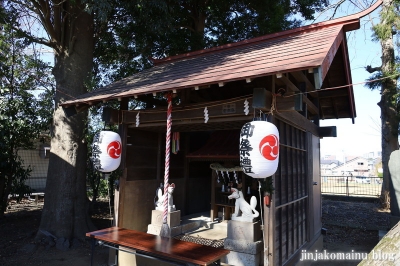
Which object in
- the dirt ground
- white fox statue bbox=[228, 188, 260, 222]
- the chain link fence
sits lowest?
the dirt ground

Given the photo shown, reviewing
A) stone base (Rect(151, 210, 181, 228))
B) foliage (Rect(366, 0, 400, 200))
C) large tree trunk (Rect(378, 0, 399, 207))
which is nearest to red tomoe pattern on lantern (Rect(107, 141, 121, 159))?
stone base (Rect(151, 210, 181, 228))

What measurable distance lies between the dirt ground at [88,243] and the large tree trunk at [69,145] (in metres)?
0.62

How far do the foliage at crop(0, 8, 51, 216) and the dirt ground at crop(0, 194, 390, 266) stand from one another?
1.48m

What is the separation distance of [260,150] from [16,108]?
949cm

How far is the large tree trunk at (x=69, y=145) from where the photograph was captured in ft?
24.6

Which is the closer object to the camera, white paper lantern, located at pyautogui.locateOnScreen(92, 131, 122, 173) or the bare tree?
white paper lantern, located at pyautogui.locateOnScreen(92, 131, 122, 173)

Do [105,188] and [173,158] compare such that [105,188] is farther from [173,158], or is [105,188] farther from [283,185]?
[283,185]

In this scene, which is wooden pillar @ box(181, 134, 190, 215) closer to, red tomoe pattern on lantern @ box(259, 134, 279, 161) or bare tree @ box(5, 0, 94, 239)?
bare tree @ box(5, 0, 94, 239)

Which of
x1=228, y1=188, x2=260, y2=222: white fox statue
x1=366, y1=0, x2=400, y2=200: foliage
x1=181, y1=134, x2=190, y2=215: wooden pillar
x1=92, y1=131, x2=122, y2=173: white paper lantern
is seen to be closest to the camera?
x1=228, y1=188, x2=260, y2=222: white fox statue

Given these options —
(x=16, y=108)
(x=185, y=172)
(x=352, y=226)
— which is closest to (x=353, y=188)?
(x=352, y=226)

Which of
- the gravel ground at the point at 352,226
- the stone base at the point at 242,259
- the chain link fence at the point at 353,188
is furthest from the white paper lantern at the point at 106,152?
the chain link fence at the point at 353,188

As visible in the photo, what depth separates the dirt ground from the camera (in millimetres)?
6586

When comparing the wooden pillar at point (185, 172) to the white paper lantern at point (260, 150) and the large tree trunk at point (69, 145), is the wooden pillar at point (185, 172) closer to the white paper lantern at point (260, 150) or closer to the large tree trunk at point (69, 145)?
the large tree trunk at point (69, 145)

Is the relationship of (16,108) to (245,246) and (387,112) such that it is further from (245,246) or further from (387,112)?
(387,112)
